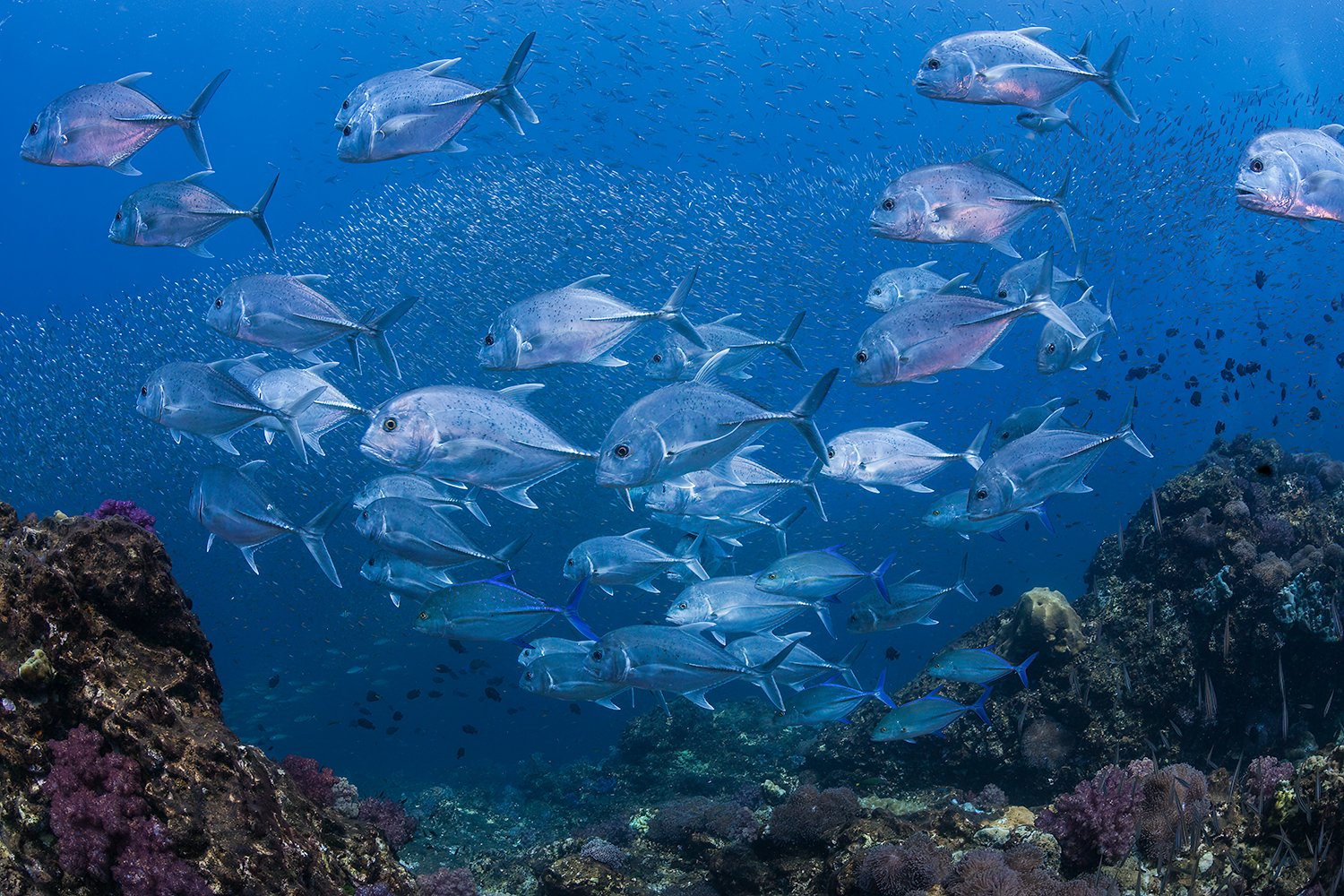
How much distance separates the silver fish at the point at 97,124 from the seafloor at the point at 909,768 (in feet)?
8.67

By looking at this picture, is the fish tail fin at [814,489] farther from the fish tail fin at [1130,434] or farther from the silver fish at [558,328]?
the fish tail fin at [1130,434]

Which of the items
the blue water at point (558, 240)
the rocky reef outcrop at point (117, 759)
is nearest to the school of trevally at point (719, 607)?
the rocky reef outcrop at point (117, 759)

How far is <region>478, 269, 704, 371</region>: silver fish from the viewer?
439 cm

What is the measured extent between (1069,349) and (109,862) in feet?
22.4

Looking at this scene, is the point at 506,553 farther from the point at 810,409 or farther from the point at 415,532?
the point at 810,409

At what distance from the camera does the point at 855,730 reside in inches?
368

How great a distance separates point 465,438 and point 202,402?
184 cm

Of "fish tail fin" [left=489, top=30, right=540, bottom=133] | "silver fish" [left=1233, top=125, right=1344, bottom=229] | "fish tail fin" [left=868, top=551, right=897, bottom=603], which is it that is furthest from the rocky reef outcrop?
"silver fish" [left=1233, top=125, right=1344, bottom=229]

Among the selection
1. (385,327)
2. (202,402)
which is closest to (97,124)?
(202,402)

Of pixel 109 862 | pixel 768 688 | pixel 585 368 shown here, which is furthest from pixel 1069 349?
pixel 585 368

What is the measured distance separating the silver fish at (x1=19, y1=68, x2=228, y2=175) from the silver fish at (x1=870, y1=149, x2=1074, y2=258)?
442 centimetres

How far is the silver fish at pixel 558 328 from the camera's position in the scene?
4.39m

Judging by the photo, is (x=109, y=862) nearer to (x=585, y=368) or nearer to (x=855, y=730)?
(x=855, y=730)

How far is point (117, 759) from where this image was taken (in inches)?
109
